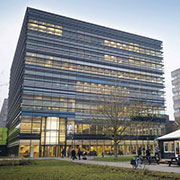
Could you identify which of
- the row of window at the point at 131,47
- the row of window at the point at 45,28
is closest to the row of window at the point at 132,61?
the row of window at the point at 131,47

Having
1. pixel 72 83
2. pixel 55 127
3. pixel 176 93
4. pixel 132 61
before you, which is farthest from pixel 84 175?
pixel 176 93

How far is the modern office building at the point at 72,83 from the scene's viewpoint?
2117 inches

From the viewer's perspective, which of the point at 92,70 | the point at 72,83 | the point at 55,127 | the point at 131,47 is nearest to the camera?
the point at 55,127

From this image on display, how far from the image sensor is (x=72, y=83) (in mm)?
60719

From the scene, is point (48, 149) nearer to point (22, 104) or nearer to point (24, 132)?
point (24, 132)

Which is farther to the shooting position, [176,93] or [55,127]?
[176,93]

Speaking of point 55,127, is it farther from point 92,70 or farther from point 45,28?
point 45,28

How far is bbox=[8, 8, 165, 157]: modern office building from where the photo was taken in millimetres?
53781

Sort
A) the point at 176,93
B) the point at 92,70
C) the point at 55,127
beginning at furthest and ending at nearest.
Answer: the point at 176,93, the point at 92,70, the point at 55,127

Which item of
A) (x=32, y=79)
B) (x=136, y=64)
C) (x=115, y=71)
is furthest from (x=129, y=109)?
(x=136, y=64)

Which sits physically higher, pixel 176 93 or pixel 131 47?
pixel 131 47

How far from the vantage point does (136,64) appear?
7400cm

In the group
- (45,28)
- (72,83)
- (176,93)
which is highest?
(45,28)

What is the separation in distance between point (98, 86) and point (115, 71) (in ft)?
27.4
